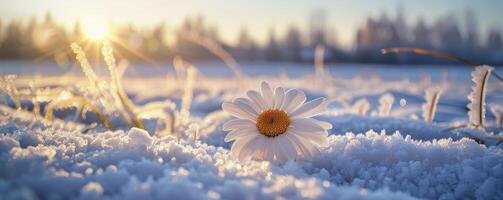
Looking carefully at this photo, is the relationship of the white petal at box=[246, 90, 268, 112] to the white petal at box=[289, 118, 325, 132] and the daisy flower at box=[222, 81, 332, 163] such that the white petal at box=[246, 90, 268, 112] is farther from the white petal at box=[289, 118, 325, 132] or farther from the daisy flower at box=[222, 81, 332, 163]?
the white petal at box=[289, 118, 325, 132]

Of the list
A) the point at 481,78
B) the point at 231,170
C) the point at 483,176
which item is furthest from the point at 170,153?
the point at 481,78

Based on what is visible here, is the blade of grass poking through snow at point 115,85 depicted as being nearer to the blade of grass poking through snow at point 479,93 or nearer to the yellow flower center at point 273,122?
the yellow flower center at point 273,122

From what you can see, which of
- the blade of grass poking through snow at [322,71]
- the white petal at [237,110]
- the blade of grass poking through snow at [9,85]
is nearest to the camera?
the white petal at [237,110]

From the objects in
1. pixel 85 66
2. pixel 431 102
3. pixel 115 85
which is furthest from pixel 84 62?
pixel 431 102

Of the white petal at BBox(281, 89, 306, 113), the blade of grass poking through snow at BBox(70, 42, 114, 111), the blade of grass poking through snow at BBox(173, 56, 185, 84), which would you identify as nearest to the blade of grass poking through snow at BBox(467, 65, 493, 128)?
the white petal at BBox(281, 89, 306, 113)

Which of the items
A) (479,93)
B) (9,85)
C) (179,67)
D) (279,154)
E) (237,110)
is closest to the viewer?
(279,154)

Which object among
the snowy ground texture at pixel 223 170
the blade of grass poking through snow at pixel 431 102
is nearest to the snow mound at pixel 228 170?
the snowy ground texture at pixel 223 170

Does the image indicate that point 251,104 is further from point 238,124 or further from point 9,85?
point 9,85
